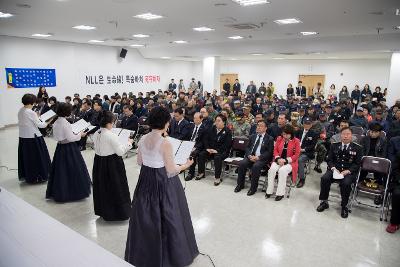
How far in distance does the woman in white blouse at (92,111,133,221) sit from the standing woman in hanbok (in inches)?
41.8

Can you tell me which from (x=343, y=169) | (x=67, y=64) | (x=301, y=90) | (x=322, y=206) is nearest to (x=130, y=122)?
(x=322, y=206)

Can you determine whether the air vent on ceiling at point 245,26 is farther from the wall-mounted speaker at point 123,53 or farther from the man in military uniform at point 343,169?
the wall-mounted speaker at point 123,53

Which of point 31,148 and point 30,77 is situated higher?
point 30,77

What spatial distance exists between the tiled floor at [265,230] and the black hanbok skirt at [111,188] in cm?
18

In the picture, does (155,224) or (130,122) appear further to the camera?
(130,122)

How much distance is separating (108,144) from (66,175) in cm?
145

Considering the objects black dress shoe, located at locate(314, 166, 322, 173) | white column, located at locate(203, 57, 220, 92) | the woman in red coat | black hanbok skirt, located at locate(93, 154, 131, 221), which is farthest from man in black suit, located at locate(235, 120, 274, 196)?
white column, located at locate(203, 57, 220, 92)

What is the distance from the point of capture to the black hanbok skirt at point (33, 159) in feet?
17.8

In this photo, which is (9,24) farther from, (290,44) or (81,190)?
(290,44)

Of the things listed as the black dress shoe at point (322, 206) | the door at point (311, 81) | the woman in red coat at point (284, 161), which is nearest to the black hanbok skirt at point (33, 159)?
the woman in red coat at point (284, 161)

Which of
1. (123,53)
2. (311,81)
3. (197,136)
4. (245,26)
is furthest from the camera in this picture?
(311,81)

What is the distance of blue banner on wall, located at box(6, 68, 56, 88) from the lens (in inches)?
471

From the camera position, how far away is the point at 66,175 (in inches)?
185

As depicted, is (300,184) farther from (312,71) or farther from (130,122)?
(312,71)
